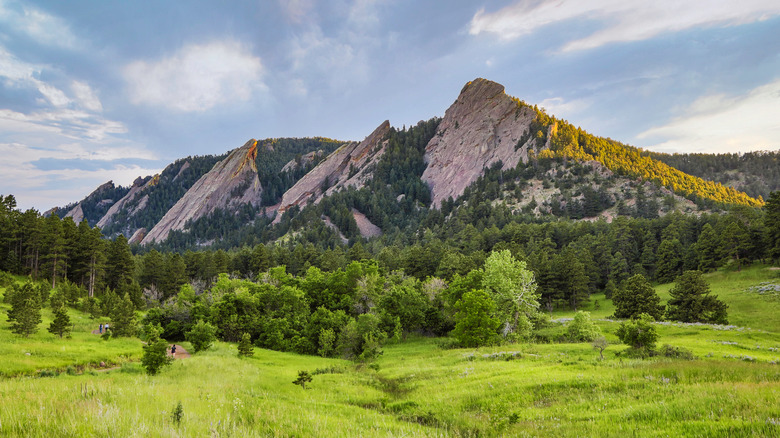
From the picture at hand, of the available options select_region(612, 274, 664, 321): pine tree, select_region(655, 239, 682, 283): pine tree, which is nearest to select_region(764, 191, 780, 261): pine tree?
select_region(655, 239, 682, 283): pine tree

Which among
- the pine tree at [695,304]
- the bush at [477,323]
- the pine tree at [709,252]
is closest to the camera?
the bush at [477,323]

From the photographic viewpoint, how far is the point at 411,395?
20078mm

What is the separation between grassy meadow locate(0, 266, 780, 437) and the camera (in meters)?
7.88

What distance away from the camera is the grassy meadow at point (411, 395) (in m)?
7.88

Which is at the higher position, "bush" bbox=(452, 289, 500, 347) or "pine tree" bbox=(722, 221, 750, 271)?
"pine tree" bbox=(722, 221, 750, 271)

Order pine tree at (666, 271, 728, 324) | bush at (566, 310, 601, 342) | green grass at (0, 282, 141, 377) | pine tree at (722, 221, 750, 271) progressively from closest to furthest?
green grass at (0, 282, 141, 377), bush at (566, 310, 601, 342), pine tree at (666, 271, 728, 324), pine tree at (722, 221, 750, 271)

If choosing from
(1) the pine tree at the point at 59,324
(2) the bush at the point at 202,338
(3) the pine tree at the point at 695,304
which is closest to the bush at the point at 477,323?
(3) the pine tree at the point at 695,304

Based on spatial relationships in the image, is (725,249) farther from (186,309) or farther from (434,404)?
(186,309)

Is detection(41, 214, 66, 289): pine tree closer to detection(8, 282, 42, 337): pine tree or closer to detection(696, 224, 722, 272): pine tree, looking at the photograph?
detection(8, 282, 42, 337): pine tree

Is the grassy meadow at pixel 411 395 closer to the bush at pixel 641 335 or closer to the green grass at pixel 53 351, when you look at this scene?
the green grass at pixel 53 351

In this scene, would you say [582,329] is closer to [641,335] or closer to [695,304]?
[641,335]

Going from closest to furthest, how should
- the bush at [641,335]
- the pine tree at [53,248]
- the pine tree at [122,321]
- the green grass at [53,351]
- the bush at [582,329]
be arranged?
the green grass at [53,351]
the bush at [641,335]
the bush at [582,329]
the pine tree at [122,321]
the pine tree at [53,248]

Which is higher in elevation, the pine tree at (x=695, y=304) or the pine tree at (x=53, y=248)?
the pine tree at (x=53, y=248)

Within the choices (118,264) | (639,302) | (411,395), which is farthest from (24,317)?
(639,302)
